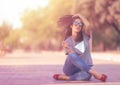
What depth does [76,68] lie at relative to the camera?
10508 millimetres

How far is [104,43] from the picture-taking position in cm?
7844

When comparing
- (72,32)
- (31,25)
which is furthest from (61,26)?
(31,25)

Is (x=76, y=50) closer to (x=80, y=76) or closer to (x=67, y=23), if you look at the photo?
(x=80, y=76)

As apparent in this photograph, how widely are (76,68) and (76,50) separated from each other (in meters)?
0.48

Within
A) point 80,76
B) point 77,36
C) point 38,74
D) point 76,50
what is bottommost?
point 38,74

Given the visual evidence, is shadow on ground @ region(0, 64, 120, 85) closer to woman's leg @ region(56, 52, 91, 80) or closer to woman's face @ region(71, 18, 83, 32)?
woman's leg @ region(56, 52, 91, 80)

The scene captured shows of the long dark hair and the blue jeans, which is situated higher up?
the long dark hair

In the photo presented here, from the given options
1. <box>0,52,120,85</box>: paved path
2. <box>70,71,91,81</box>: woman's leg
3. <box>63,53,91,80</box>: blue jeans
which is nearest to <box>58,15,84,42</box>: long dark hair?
<box>63,53,91,80</box>: blue jeans

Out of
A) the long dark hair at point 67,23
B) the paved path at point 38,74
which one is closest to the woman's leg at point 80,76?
the paved path at point 38,74

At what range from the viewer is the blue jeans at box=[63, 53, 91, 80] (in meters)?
9.99

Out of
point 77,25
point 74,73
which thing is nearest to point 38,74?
point 74,73

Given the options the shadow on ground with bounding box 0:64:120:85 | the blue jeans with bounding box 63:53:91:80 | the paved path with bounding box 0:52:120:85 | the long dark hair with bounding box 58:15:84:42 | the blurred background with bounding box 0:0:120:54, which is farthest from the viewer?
the blurred background with bounding box 0:0:120:54

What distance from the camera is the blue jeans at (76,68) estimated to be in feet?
32.8

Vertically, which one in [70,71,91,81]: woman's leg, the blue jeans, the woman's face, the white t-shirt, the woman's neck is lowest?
[70,71,91,81]: woman's leg
